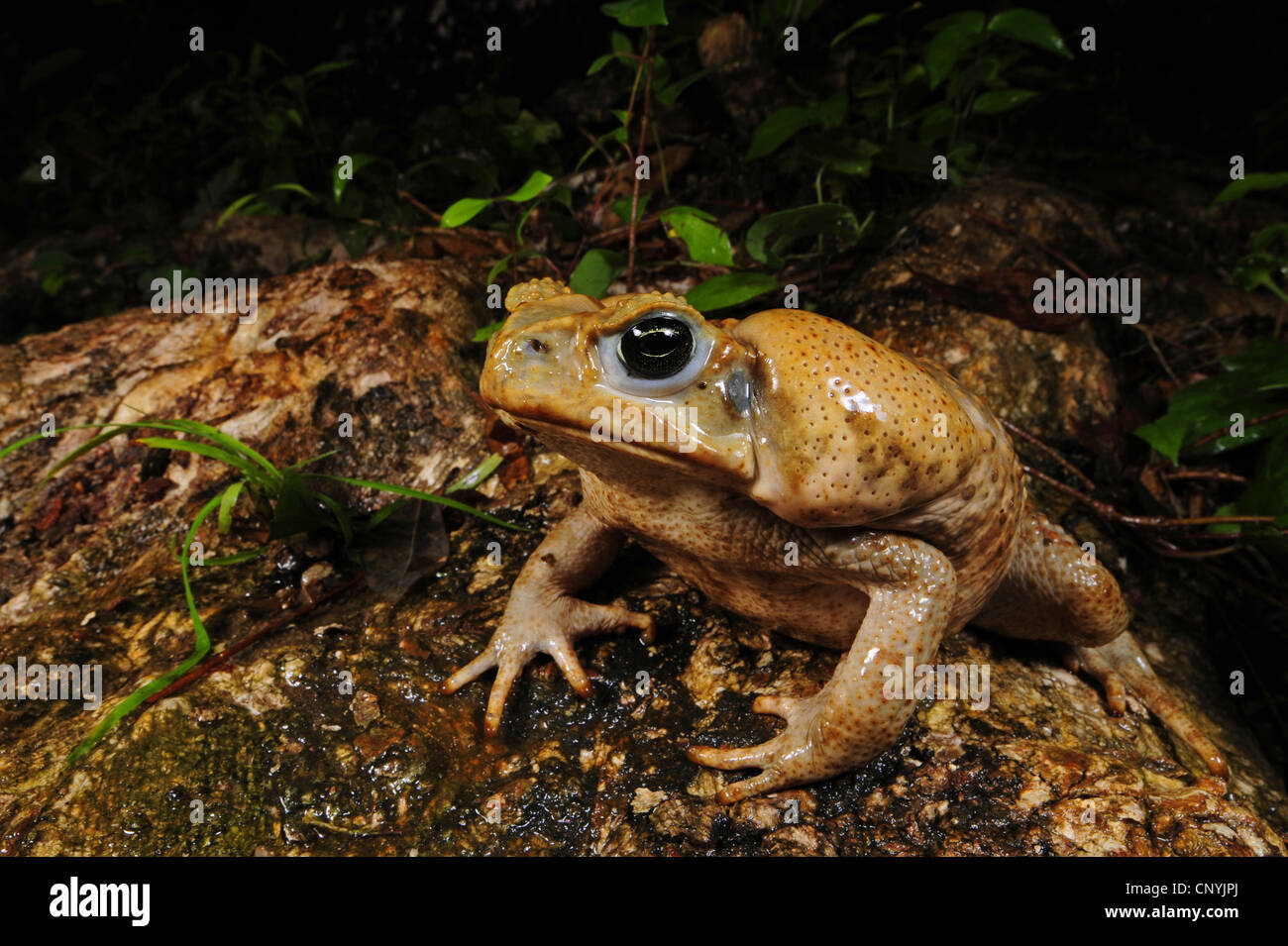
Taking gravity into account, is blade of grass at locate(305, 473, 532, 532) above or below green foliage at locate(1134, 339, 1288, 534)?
below

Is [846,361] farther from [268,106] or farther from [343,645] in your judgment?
[268,106]

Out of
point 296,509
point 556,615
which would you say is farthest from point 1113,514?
point 296,509

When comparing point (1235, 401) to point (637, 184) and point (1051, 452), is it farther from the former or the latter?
point (637, 184)

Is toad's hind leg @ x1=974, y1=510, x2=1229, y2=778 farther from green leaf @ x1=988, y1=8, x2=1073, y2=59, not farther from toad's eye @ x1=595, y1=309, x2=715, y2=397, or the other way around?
green leaf @ x1=988, y1=8, x2=1073, y2=59

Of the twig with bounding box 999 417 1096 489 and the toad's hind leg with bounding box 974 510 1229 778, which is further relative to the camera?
the twig with bounding box 999 417 1096 489

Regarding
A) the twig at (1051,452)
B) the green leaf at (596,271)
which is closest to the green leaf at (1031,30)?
the twig at (1051,452)

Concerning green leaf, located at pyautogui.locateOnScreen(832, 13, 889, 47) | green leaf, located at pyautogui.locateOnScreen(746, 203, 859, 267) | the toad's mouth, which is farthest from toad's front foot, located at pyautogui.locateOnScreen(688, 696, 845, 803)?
green leaf, located at pyautogui.locateOnScreen(832, 13, 889, 47)

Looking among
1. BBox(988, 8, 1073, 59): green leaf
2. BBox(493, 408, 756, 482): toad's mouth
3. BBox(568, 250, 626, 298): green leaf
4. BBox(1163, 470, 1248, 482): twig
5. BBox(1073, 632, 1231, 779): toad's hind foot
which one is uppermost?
BBox(988, 8, 1073, 59): green leaf

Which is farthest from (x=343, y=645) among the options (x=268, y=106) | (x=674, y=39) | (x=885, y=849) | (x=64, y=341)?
(x=268, y=106)

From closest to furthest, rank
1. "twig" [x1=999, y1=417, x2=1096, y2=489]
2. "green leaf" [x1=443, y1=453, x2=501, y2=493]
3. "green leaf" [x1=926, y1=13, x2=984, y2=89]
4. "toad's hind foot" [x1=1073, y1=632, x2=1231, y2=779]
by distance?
"toad's hind foot" [x1=1073, y1=632, x2=1231, y2=779] < "green leaf" [x1=443, y1=453, x2=501, y2=493] < "twig" [x1=999, y1=417, x2=1096, y2=489] < "green leaf" [x1=926, y1=13, x2=984, y2=89]
